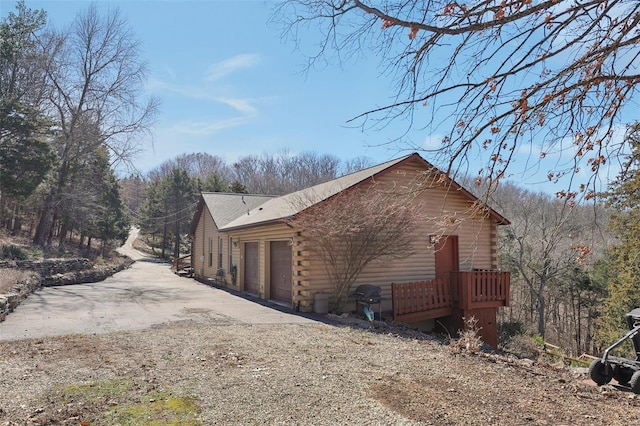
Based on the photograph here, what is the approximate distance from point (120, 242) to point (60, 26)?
81.5 feet

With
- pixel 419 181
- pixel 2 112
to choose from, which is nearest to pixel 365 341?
pixel 419 181

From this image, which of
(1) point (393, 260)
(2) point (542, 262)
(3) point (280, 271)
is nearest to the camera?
(1) point (393, 260)

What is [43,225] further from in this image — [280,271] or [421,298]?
[421,298]

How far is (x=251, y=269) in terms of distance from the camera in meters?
16.1

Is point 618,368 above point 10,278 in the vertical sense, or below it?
below

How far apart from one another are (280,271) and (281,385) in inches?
345

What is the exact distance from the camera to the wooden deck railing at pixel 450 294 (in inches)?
455

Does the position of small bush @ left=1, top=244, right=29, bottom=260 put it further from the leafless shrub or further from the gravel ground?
the gravel ground

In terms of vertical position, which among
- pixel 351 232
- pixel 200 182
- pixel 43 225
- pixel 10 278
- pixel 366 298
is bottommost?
pixel 366 298

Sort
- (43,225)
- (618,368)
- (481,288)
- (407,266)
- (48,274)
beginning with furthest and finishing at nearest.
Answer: (43,225)
(48,274)
(407,266)
(481,288)
(618,368)

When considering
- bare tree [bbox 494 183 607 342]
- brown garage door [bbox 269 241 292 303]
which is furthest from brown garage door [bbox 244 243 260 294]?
bare tree [bbox 494 183 607 342]

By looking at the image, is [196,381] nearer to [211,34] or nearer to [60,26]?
[211,34]

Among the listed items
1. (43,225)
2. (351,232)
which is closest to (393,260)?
(351,232)

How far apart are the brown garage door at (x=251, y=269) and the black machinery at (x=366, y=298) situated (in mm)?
4877
